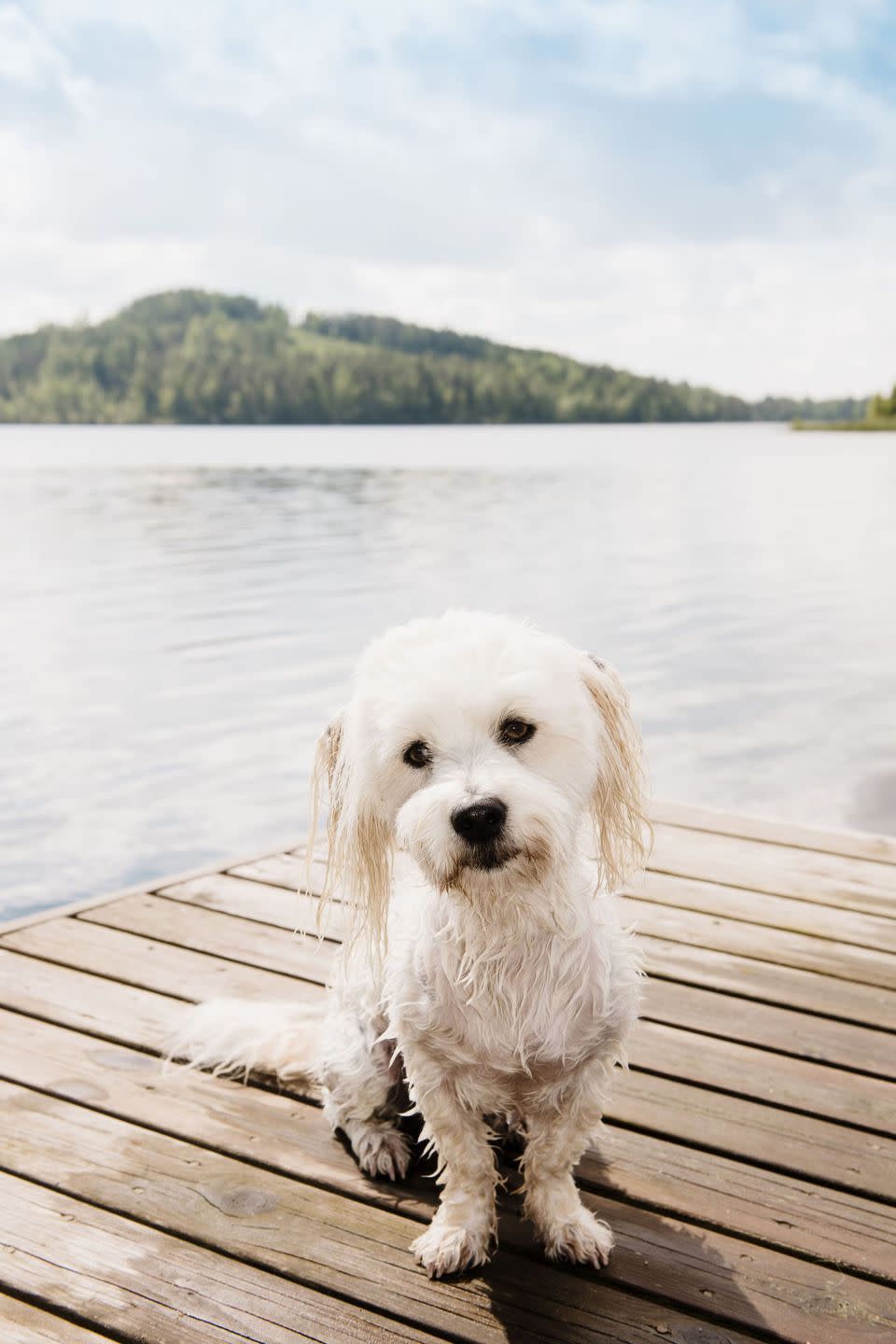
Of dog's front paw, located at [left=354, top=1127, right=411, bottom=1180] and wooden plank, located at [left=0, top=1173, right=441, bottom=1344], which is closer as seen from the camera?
wooden plank, located at [left=0, top=1173, right=441, bottom=1344]

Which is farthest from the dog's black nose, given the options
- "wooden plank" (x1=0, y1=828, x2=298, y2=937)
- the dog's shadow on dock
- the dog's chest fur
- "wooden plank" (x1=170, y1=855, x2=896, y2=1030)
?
"wooden plank" (x1=0, y1=828, x2=298, y2=937)

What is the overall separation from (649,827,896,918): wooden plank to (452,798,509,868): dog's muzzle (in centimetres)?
211

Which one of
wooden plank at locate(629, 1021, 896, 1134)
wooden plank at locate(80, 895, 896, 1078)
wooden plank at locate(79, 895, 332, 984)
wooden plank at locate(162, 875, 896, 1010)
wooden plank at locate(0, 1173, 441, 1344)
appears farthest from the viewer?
wooden plank at locate(79, 895, 332, 984)

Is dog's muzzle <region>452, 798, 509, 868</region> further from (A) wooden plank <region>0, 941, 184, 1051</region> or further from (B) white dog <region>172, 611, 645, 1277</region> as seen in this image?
(A) wooden plank <region>0, 941, 184, 1051</region>

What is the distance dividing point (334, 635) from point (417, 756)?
9.71m

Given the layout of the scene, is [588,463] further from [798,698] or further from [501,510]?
[798,698]

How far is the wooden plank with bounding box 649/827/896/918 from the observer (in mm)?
3957

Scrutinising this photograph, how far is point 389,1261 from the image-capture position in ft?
7.72

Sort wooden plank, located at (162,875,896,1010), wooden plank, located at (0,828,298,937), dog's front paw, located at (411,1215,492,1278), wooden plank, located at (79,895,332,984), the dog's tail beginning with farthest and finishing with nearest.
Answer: wooden plank, located at (0,828,298,937), wooden plank, located at (79,895,332,984), wooden plank, located at (162,875,896,1010), the dog's tail, dog's front paw, located at (411,1215,492,1278)

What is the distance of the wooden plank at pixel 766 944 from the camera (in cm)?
347

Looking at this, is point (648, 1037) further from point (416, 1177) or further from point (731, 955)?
point (416, 1177)

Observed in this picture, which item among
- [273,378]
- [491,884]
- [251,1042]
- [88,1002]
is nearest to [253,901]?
[88,1002]

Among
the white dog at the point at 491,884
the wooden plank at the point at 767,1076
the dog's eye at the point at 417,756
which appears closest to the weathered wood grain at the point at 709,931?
the wooden plank at the point at 767,1076

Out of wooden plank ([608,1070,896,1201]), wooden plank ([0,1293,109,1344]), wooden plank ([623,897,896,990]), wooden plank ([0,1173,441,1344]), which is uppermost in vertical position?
wooden plank ([623,897,896,990])
